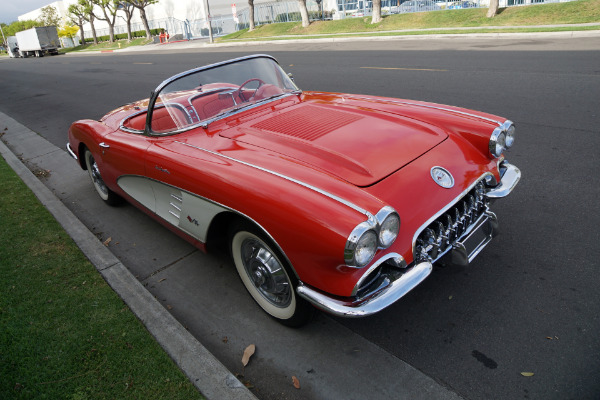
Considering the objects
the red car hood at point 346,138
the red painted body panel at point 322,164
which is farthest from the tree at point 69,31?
the red car hood at point 346,138

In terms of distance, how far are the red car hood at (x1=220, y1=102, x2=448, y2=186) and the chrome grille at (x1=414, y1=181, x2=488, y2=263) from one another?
1.34 feet

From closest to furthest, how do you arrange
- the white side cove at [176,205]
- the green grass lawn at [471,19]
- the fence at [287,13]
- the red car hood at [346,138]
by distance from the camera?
the red car hood at [346,138] < the white side cove at [176,205] < the green grass lawn at [471,19] < the fence at [287,13]

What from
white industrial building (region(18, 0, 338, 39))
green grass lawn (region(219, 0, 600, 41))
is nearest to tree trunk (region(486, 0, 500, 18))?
green grass lawn (region(219, 0, 600, 41))

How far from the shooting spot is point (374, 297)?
7.31 ft

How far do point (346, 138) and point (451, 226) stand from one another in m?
0.90

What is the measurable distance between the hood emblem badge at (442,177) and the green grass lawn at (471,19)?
1523cm

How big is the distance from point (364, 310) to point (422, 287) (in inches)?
37.0

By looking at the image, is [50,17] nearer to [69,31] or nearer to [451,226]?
[69,31]

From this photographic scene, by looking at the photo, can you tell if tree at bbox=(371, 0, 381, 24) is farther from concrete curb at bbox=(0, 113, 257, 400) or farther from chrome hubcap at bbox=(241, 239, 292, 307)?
chrome hubcap at bbox=(241, 239, 292, 307)

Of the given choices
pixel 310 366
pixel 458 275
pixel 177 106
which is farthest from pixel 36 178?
pixel 458 275

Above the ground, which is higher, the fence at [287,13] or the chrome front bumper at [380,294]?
the fence at [287,13]

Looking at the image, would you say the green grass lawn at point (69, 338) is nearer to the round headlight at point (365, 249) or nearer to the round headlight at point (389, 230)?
the round headlight at point (365, 249)

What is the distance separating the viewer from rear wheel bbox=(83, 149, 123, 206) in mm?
4723

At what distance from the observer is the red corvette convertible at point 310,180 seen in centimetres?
223
